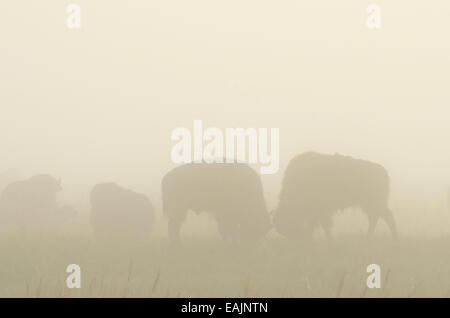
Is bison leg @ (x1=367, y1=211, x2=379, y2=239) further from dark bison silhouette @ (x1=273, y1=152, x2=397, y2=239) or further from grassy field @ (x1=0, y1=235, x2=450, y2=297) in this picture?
grassy field @ (x1=0, y1=235, x2=450, y2=297)

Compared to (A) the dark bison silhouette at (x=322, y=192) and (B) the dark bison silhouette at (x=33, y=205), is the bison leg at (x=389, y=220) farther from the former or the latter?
(B) the dark bison silhouette at (x=33, y=205)

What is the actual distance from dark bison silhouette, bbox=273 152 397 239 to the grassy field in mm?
576

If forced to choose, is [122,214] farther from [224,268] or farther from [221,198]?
[224,268]

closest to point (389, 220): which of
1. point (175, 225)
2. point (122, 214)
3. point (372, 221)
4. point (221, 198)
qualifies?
point (372, 221)

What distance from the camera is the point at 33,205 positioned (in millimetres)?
20250

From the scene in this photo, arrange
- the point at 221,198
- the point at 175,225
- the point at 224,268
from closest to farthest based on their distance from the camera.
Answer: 1. the point at 224,268
2. the point at 221,198
3. the point at 175,225

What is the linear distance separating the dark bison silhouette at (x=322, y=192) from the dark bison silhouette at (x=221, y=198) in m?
0.74

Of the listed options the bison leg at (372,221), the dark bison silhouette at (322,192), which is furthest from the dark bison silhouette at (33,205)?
the bison leg at (372,221)

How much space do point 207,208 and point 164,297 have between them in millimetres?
5823

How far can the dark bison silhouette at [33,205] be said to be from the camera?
19797 millimetres

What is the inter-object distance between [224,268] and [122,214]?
662cm

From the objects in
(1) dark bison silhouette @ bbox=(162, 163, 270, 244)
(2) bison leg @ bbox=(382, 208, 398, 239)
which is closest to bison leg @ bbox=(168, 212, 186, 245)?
(1) dark bison silhouette @ bbox=(162, 163, 270, 244)
